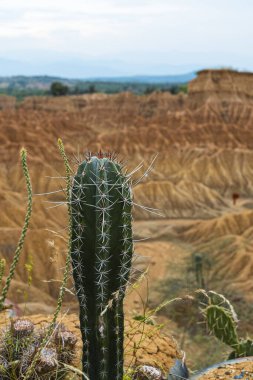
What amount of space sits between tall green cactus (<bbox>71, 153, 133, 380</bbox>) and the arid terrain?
4415 mm

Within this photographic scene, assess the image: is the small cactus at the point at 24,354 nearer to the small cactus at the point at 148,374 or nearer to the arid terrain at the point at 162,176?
the small cactus at the point at 148,374

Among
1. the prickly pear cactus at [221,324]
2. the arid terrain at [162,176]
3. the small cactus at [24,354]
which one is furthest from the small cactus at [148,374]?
the arid terrain at [162,176]

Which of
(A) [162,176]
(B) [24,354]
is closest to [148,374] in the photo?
(B) [24,354]

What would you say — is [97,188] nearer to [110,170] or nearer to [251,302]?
[110,170]

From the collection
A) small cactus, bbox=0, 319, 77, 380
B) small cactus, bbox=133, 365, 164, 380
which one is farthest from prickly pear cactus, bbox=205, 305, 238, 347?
small cactus, bbox=0, 319, 77, 380

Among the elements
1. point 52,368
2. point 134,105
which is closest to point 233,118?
point 134,105

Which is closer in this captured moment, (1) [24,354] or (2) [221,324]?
(1) [24,354]

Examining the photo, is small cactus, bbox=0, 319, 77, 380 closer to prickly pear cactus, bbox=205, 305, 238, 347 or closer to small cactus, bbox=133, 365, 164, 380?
small cactus, bbox=133, 365, 164, 380

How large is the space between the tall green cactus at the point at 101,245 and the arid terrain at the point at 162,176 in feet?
14.5

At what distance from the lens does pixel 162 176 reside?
195ft

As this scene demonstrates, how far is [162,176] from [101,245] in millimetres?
55308

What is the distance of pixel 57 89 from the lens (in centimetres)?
12644

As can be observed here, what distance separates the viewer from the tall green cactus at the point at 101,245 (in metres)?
4.47

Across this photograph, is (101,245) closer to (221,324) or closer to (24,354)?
(24,354)
